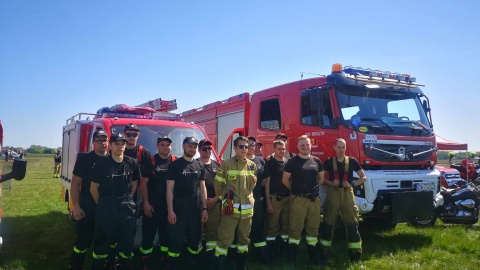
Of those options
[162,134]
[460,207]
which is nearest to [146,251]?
[162,134]

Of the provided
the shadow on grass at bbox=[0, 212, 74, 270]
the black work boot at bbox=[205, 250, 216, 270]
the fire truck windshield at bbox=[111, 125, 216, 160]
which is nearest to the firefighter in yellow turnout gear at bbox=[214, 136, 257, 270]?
the black work boot at bbox=[205, 250, 216, 270]

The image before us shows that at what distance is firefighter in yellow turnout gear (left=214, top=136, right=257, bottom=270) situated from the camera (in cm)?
461

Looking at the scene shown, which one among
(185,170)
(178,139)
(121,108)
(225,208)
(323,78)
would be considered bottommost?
(225,208)

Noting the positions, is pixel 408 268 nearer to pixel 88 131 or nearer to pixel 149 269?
pixel 149 269

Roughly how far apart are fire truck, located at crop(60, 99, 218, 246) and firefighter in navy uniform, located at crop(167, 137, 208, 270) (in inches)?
29.1

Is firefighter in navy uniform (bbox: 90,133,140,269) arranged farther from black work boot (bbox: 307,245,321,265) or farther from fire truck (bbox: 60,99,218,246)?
black work boot (bbox: 307,245,321,265)

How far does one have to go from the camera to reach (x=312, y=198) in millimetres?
5301

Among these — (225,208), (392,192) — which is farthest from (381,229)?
(225,208)

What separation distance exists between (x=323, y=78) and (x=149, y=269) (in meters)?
4.28

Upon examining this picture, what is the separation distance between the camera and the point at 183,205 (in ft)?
14.7

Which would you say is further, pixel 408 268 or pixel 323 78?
pixel 323 78

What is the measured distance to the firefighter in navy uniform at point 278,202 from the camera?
5492 millimetres

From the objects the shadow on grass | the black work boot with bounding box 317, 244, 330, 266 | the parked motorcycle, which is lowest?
the shadow on grass

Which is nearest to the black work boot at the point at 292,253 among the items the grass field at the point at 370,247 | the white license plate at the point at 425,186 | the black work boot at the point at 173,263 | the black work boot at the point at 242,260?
the grass field at the point at 370,247
